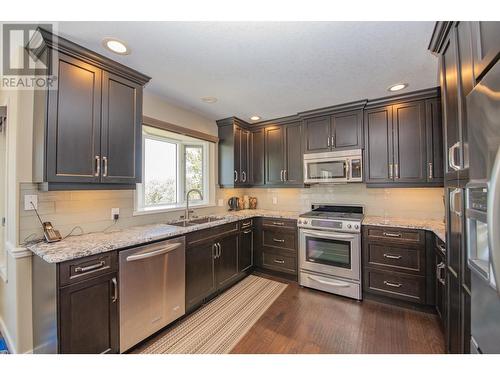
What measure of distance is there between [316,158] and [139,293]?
2697mm

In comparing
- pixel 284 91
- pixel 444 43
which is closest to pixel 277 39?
pixel 284 91

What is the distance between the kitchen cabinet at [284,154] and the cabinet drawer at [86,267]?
2.55 metres

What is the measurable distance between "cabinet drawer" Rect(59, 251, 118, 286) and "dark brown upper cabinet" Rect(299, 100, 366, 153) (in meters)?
2.77

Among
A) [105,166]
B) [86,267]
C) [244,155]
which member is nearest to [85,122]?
[105,166]

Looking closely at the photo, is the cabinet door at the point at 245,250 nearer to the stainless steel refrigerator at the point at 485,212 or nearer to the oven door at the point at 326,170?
the oven door at the point at 326,170

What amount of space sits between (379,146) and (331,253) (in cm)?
152

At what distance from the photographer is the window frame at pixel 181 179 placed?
259 centimetres

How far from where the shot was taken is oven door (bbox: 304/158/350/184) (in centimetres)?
299

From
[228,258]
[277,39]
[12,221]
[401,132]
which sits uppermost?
[277,39]

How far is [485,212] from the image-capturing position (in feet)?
2.62

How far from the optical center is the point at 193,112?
3164mm

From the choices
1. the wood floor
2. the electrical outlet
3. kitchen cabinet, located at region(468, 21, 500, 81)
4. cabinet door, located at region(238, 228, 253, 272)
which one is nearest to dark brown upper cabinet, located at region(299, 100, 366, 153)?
cabinet door, located at region(238, 228, 253, 272)

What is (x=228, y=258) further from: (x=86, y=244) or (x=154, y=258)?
(x=86, y=244)

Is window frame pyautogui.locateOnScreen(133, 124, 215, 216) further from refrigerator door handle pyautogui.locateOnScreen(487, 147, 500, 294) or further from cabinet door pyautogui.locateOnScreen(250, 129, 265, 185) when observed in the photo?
refrigerator door handle pyautogui.locateOnScreen(487, 147, 500, 294)
